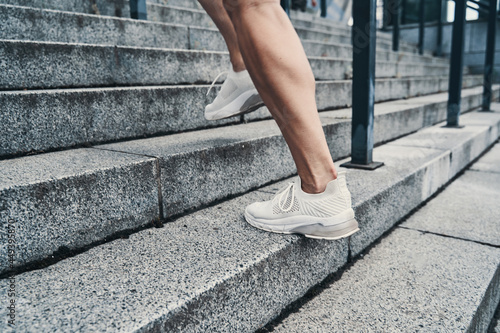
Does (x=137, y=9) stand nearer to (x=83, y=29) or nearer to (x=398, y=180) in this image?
(x=83, y=29)

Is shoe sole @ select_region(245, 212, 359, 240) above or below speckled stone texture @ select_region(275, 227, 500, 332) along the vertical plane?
above

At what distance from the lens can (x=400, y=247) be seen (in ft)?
5.22

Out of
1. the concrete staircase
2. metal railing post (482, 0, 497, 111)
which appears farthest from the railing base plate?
metal railing post (482, 0, 497, 111)

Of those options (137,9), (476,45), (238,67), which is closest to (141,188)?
(238,67)

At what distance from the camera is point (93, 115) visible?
A: 155cm

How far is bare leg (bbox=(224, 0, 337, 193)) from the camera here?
1.05 meters

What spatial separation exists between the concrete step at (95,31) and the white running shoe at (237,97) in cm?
106

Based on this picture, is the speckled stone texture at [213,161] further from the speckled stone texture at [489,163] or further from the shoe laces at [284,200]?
the speckled stone texture at [489,163]

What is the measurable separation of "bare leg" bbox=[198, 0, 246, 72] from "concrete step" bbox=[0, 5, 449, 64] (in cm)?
90

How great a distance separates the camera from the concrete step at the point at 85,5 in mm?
2336

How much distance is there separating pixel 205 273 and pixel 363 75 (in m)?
1.35

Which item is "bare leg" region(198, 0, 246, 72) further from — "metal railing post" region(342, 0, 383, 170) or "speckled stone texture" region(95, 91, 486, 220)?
"metal railing post" region(342, 0, 383, 170)

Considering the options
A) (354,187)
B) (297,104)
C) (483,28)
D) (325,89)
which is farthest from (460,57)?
(483,28)

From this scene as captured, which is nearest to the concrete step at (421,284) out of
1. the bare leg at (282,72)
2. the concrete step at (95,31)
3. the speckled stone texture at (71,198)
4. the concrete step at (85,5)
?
the bare leg at (282,72)
